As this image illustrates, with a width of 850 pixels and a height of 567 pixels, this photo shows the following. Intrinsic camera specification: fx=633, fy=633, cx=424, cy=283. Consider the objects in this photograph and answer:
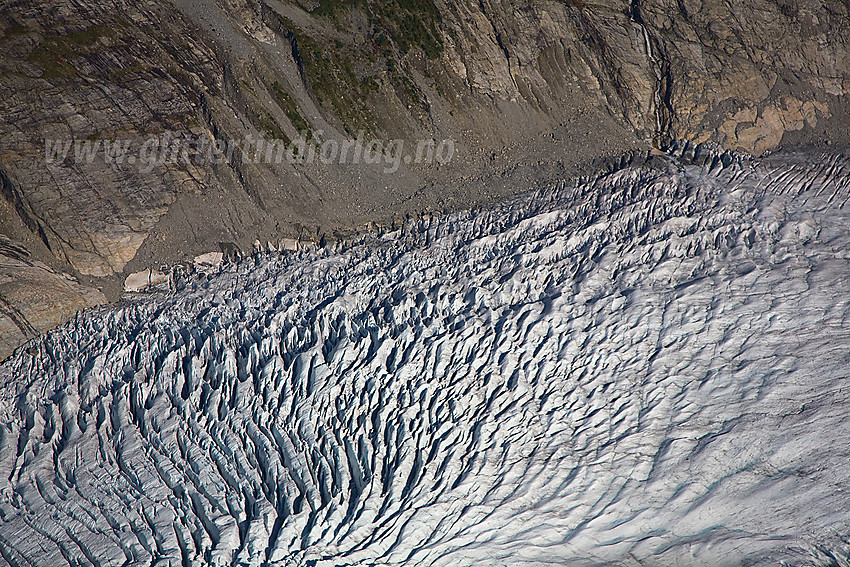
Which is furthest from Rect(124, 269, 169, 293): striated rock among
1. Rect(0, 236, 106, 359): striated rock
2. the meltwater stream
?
Rect(0, 236, 106, 359): striated rock

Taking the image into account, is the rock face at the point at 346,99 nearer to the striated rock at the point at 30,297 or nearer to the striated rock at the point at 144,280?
the striated rock at the point at 144,280

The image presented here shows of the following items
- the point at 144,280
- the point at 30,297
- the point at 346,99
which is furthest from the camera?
the point at 346,99

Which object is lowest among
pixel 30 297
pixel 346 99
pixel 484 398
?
pixel 484 398

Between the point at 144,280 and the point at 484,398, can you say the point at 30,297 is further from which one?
the point at 484,398

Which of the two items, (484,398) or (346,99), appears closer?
(484,398)

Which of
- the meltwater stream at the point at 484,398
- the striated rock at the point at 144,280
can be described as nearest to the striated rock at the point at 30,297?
the meltwater stream at the point at 484,398

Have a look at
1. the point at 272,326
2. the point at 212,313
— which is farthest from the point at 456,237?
the point at 212,313

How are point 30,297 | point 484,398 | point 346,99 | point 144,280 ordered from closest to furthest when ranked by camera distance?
point 484,398 < point 30,297 < point 144,280 < point 346,99

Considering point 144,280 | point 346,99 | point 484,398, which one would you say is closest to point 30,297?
point 144,280

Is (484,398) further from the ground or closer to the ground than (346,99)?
closer to the ground
